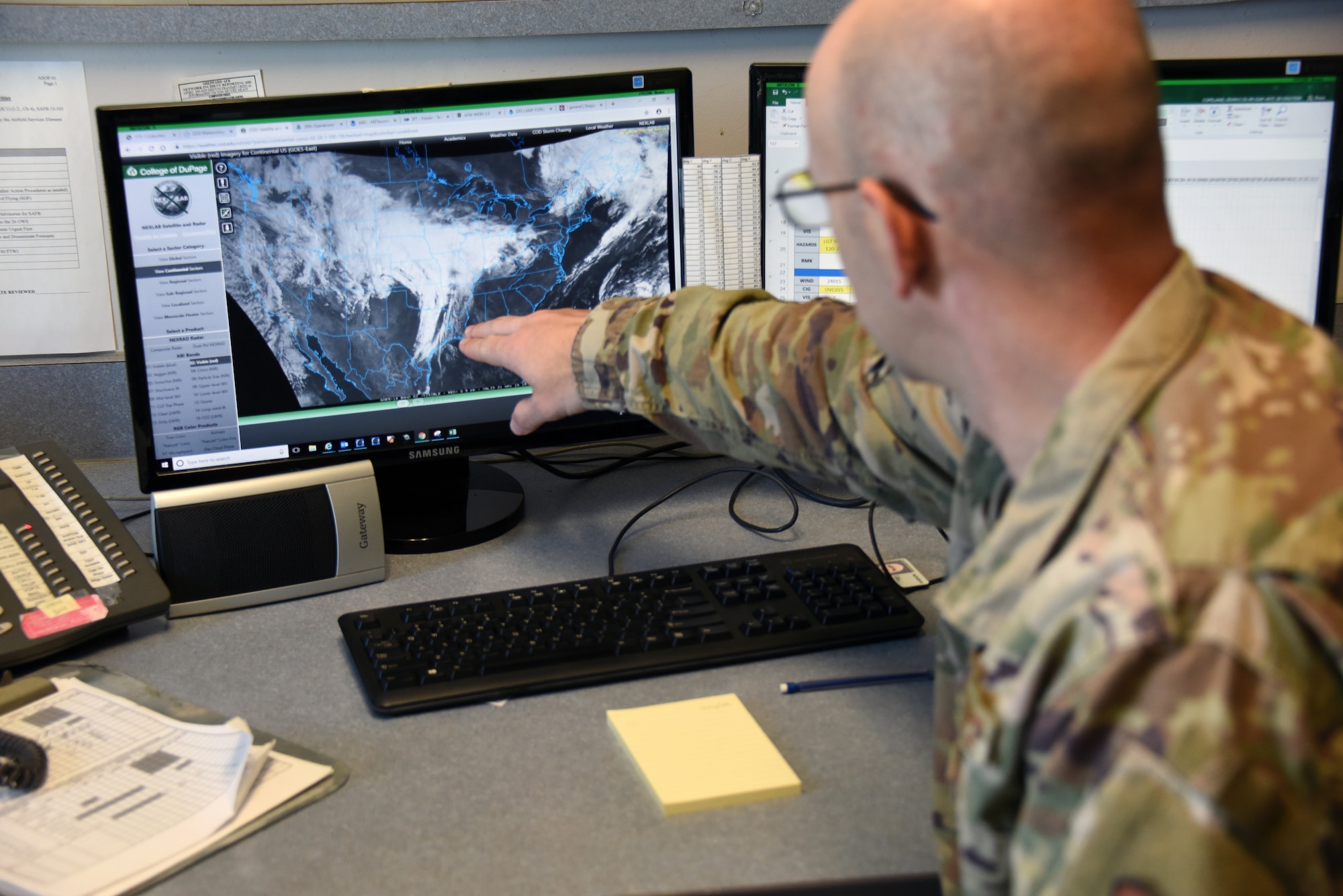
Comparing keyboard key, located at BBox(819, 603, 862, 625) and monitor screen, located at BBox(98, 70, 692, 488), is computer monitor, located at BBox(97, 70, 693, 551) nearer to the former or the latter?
monitor screen, located at BBox(98, 70, 692, 488)

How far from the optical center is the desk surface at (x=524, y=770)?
0.60 m

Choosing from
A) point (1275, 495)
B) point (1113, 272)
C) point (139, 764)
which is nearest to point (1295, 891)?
point (1275, 495)

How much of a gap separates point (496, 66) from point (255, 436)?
0.50m

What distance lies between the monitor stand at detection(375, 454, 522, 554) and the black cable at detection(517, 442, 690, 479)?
5cm

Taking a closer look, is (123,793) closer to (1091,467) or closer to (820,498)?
(1091,467)

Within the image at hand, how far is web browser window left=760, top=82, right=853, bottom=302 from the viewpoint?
42.4 inches

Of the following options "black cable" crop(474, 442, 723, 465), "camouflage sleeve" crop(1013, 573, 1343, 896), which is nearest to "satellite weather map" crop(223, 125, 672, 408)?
"black cable" crop(474, 442, 723, 465)

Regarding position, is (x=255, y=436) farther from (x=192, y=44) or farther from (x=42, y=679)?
(x=192, y=44)

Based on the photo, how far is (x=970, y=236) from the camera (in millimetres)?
523

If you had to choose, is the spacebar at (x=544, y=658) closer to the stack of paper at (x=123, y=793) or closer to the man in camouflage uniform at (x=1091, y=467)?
the stack of paper at (x=123, y=793)

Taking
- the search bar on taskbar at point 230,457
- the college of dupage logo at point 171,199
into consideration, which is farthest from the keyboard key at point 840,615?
the college of dupage logo at point 171,199

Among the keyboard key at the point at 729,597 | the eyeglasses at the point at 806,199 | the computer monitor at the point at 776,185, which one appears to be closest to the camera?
the eyeglasses at the point at 806,199

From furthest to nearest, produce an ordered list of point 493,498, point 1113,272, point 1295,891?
point 493,498 < point 1113,272 < point 1295,891

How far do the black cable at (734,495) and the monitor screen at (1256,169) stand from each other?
472mm
